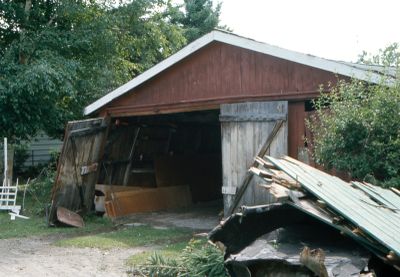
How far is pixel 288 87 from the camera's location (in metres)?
9.52

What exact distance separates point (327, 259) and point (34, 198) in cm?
1134

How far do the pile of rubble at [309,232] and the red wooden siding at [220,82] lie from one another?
399cm

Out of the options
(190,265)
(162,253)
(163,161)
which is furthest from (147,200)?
(190,265)

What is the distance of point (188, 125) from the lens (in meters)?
15.2

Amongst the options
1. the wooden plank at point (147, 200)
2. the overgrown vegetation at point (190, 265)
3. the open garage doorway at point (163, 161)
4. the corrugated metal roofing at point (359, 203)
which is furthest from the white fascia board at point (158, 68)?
the corrugated metal roofing at point (359, 203)

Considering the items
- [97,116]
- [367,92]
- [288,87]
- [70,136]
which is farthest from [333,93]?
[97,116]

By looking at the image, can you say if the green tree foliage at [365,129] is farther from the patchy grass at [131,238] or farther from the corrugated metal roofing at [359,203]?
the patchy grass at [131,238]

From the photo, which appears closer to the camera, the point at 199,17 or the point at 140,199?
the point at 140,199

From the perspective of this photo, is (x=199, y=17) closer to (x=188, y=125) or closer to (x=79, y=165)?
(x=188, y=125)

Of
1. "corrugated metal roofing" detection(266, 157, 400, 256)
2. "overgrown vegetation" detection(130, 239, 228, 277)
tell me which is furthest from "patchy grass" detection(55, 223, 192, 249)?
"corrugated metal roofing" detection(266, 157, 400, 256)

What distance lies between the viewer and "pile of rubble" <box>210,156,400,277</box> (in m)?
4.38

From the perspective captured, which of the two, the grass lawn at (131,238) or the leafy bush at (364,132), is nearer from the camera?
the leafy bush at (364,132)

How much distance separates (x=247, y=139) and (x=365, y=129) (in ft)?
8.41

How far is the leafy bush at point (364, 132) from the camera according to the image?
770 cm
